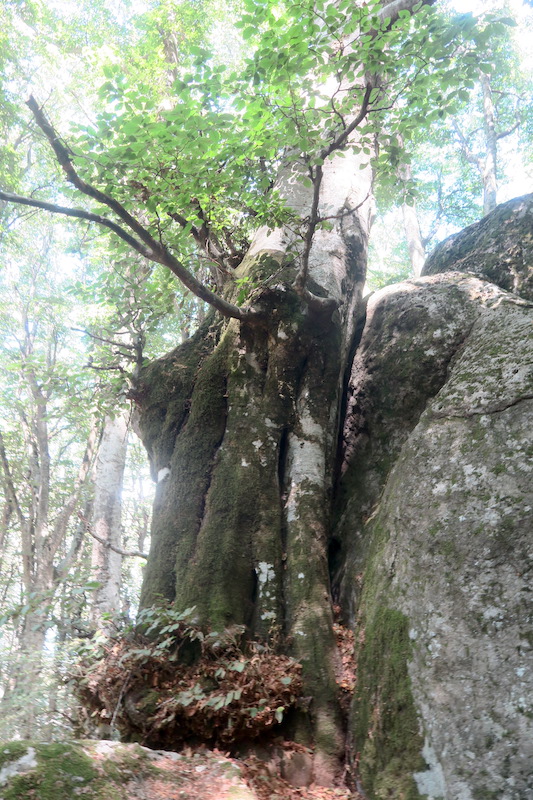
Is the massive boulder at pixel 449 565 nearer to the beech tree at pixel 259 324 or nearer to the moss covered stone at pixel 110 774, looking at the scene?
the beech tree at pixel 259 324

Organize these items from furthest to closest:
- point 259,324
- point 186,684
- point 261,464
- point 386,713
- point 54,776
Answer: point 259,324 < point 261,464 < point 186,684 < point 386,713 < point 54,776

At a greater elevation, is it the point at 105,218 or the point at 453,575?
the point at 105,218

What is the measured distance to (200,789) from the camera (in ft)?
7.86

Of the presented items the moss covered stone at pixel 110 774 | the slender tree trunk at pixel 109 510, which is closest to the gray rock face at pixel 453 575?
the moss covered stone at pixel 110 774

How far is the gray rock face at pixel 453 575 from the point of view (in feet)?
7.87

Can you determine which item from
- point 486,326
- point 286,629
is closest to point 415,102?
point 486,326

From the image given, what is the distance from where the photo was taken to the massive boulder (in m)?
2.41

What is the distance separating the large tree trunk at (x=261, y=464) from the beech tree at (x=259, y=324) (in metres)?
0.01

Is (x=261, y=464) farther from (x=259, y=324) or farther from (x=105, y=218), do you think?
(x=105, y=218)

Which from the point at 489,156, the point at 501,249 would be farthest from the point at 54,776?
the point at 489,156

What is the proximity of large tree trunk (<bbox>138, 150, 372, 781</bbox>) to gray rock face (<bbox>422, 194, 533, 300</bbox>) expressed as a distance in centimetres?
132

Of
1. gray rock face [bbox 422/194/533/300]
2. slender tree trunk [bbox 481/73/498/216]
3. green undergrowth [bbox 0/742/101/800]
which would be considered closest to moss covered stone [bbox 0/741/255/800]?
green undergrowth [bbox 0/742/101/800]

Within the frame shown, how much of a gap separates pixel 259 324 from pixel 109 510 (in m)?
4.96

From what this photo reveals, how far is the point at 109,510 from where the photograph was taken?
26.7 ft
